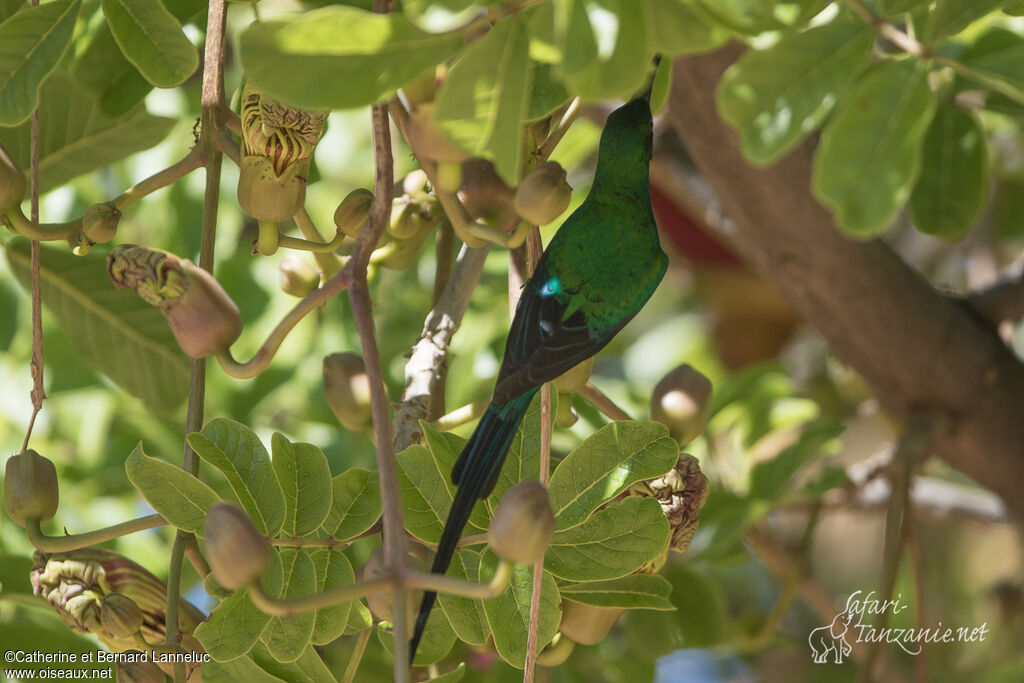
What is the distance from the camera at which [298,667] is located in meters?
0.79

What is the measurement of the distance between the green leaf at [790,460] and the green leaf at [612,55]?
31.6 inches

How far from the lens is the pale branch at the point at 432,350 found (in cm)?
83

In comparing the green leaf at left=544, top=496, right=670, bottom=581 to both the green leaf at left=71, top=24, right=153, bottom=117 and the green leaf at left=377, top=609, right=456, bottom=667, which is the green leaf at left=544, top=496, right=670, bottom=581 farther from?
the green leaf at left=71, top=24, right=153, bottom=117

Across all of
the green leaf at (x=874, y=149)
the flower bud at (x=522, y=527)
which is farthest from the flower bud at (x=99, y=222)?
the green leaf at (x=874, y=149)

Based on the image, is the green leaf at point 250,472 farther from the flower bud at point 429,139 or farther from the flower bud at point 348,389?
the flower bud at point 429,139

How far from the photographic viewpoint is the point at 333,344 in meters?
1.46

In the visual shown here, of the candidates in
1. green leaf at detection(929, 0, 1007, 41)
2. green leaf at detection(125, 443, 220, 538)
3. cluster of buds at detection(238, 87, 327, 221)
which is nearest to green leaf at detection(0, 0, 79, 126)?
cluster of buds at detection(238, 87, 327, 221)

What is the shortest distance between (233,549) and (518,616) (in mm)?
271

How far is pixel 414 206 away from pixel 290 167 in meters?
0.13

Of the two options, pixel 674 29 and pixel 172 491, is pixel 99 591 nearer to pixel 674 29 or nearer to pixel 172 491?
pixel 172 491

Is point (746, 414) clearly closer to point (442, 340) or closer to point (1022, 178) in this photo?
point (442, 340)

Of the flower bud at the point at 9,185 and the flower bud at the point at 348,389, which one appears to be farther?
the flower bud at the point at 348,389

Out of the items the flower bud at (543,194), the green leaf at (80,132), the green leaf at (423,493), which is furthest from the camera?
the green leaf at (80,132)

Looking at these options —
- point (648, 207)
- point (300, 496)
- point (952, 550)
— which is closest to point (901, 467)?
point (648, 207)
